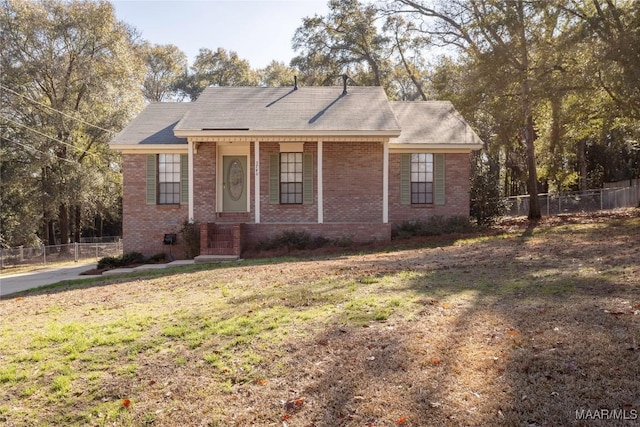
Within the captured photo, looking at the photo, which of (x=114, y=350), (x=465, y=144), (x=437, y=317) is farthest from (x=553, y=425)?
(x=465, y=144)

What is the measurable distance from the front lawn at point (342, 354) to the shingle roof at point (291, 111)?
25.6 feet

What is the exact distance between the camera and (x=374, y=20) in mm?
29281

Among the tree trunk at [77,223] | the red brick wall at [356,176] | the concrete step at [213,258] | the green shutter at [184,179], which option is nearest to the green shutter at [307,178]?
the red brick wall at [356,176]

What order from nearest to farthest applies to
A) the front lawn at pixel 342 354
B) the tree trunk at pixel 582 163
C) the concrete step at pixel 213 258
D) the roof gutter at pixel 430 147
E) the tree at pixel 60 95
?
the front lawn at pixel 342 354, the concrete step at pixel 213 258, the roof gutter at pixel 430 147, the tree at pixel 60 95, the tree trunk at pixel 582 163

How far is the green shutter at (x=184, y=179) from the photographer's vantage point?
15.4 metres

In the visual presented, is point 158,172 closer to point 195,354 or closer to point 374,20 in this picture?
point 195,354

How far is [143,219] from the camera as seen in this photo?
50.6 feet

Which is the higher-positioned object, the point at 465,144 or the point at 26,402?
the point at 465,144

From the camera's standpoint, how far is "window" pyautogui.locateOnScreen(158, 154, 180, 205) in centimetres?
1559

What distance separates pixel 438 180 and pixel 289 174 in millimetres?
4986

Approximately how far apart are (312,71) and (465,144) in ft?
62.4

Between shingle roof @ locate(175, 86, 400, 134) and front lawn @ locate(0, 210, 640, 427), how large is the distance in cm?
780

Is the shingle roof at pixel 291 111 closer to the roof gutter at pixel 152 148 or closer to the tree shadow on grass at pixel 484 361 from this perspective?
the roof gutter at pixel 152 148
